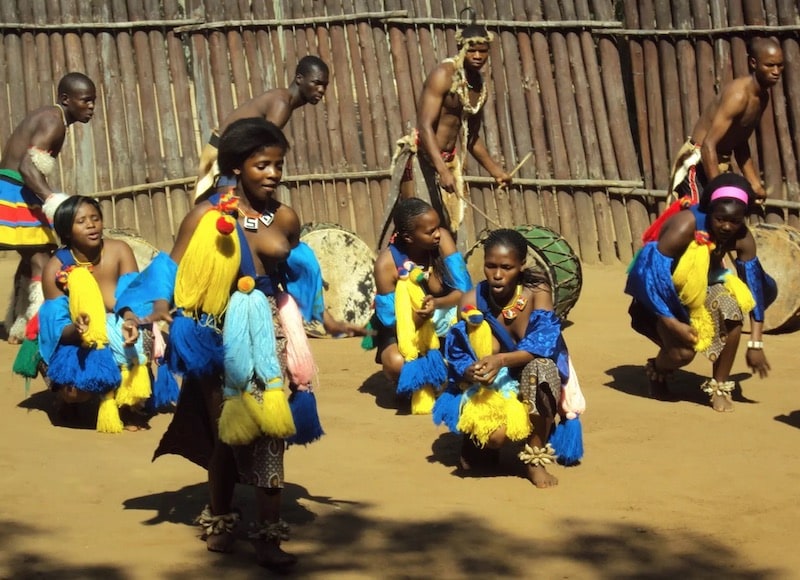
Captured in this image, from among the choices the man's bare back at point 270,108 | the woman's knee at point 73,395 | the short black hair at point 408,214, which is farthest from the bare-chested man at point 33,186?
the short black hair at point 408,214

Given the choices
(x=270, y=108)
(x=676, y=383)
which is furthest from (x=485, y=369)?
(x=270, y=108)

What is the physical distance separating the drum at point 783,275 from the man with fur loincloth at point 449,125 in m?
1.91

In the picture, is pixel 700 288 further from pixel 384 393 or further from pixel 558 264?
pixel 558 264

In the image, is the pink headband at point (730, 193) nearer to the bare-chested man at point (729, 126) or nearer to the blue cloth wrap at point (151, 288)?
the bare-chested man at point (729, 126)

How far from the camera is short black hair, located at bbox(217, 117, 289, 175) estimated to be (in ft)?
16.0

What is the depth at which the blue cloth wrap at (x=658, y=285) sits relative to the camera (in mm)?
7262

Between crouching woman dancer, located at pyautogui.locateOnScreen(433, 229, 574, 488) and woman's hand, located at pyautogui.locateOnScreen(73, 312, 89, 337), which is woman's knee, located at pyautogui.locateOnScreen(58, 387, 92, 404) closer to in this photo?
woman's hand, located at pyautogui.locateOnScreen(73, 312, 89, 337)

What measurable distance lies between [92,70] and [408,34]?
9.33 feet

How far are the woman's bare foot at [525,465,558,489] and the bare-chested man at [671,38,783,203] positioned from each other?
312 cm

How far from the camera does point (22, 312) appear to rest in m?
9.19

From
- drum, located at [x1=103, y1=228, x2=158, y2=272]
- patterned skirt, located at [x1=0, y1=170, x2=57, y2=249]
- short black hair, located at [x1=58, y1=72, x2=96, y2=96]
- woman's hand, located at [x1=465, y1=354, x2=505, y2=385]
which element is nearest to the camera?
woman's hand, located at [x1=465, y1=354, x2=505, y2=385]

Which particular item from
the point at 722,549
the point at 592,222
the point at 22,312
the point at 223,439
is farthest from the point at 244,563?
the point at 592,222

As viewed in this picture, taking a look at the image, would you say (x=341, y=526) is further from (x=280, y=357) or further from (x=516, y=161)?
(x=516, y=161)

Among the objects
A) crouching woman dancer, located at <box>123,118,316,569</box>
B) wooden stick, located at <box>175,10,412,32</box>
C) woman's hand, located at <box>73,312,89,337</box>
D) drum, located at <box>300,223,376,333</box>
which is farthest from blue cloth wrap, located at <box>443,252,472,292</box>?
wooden stick, located at <box>175,10,412,32</box>
